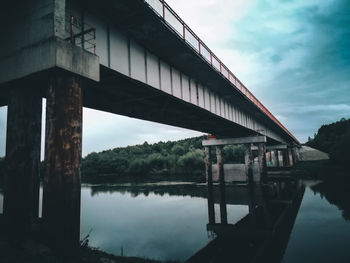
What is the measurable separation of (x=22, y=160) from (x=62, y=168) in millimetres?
2318

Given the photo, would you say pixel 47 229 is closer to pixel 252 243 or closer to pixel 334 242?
pixel 252 243

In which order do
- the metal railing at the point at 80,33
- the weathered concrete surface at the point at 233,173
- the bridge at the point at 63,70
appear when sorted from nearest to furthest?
the bridge at the point at 63,70, the metal railing at the point at 80,33, the weathered concrete surface at the point at 233,173

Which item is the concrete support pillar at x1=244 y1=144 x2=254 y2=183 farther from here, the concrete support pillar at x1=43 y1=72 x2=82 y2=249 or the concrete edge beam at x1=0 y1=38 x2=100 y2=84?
the concrete support pillar at x1=43 y1=72 x2=82 y2=249

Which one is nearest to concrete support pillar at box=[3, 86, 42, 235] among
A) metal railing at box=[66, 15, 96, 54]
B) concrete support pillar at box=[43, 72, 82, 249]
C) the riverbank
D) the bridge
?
the bridge

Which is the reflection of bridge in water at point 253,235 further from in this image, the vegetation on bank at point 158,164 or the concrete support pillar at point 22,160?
the vegetation on bank at point 158,164

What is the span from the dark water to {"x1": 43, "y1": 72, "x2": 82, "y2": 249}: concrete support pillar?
19.0ft

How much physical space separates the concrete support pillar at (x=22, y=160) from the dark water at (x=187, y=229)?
5230 millimetres

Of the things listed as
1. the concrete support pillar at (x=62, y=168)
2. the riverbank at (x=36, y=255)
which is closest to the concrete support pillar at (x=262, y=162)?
the riverbank at (x=36, y=255)

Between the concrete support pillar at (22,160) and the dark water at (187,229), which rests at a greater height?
the concrete support pillar at (22,160)

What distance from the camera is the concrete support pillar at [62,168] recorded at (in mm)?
5699

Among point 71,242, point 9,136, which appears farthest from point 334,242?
point 9,136

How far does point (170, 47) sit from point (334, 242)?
40.3 feet

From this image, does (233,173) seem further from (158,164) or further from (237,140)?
(158,164)

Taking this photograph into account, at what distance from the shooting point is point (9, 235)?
6715 mm
